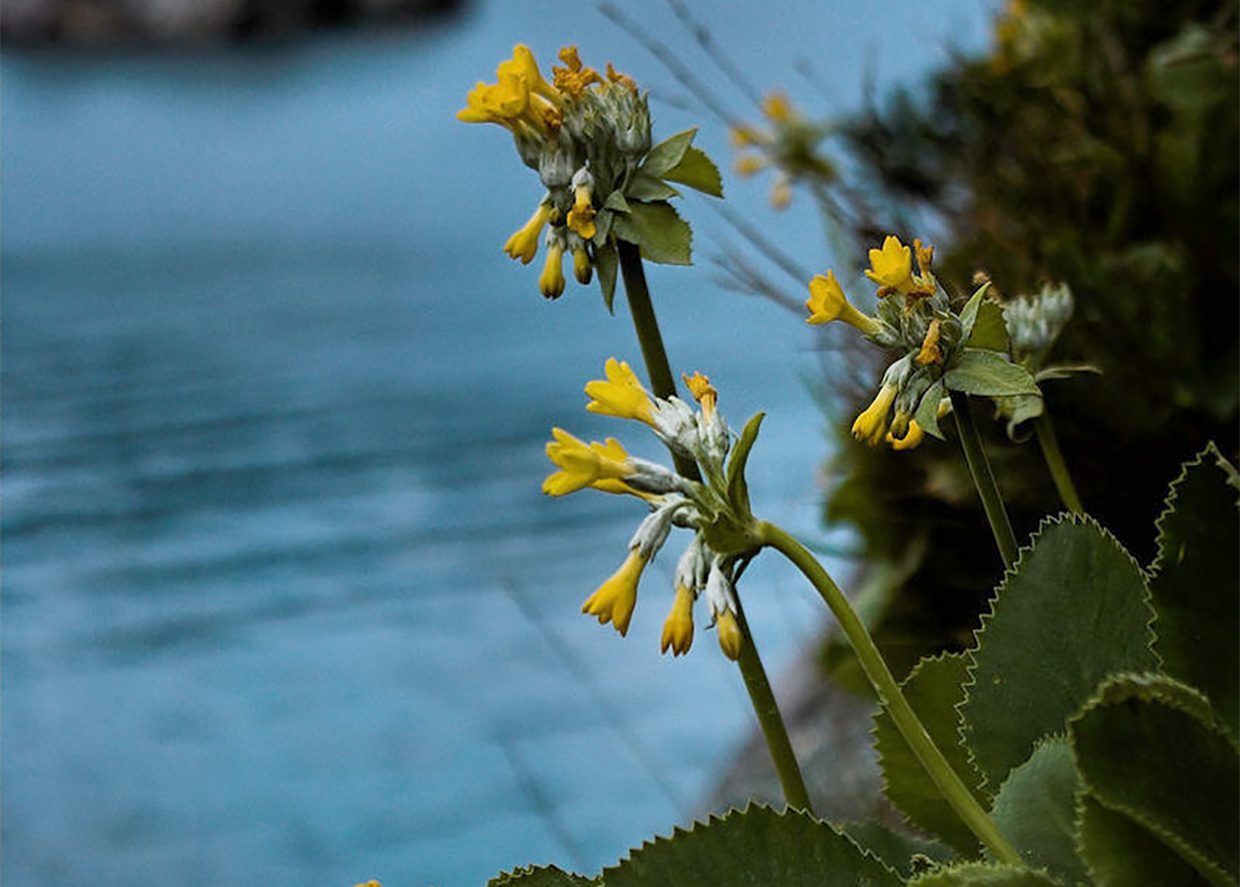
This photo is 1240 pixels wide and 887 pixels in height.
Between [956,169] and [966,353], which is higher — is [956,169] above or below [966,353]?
above

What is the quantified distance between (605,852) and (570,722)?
477 mm

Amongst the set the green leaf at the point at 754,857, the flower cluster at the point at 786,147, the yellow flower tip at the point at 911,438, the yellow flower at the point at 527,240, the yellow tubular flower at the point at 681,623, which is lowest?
the green leaf at the point at 754,857

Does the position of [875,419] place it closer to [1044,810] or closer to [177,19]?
[1044,810]

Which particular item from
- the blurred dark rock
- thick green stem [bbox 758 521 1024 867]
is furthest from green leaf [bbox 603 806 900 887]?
the blurred dark rock

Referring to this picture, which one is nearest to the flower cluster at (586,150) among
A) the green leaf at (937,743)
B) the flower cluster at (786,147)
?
the green leaf at (937,743)

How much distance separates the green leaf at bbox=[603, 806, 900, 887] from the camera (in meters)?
0.24

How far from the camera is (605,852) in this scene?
1669 millimetres

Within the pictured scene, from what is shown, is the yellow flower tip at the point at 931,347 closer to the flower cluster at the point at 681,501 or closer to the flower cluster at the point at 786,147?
the flower cluster at the point at 681,501

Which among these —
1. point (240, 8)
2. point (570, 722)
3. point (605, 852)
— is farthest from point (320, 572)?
point (240, 8)

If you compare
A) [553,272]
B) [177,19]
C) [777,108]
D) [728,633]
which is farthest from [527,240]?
[177,19]

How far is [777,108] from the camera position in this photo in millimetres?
1347

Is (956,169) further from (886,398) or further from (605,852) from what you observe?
(886,398)

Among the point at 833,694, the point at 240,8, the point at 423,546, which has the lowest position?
the point at 833,694

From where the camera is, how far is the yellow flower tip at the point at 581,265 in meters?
0.30
